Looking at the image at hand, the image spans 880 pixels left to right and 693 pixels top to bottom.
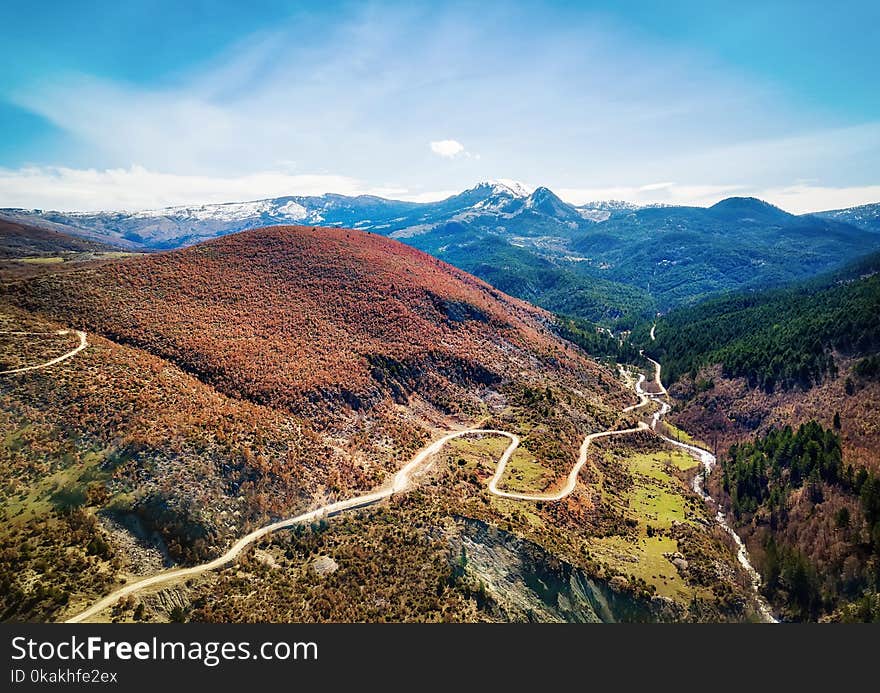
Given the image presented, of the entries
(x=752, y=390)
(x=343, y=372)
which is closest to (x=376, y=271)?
(x=343, y=372)

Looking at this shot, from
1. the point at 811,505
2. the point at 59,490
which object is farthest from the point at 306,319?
the point at 811,505

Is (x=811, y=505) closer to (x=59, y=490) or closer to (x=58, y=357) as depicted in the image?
(x=59, y=490)

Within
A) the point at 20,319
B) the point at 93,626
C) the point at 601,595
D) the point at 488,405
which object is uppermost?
the point at 20,319

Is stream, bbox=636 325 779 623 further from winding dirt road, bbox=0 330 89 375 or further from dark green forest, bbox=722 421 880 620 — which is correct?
winding dirt road, bbox=0 330 89 375

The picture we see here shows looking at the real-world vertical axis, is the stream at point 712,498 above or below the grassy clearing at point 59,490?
below

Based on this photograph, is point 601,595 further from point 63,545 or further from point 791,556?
point 63,545

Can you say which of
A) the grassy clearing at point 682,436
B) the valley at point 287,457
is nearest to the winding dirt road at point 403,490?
the valley at point 287,457

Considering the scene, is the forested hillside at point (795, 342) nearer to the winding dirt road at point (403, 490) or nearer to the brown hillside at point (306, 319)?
the winding dirt road at point (403, 490)

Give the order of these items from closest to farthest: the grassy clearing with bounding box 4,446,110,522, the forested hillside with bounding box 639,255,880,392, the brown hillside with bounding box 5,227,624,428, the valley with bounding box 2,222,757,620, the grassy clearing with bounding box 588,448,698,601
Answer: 1. the grassy clearing with bounding box 4,446,110,522
2. the valley with bounding box 2,222,757,620
3. the grassy clearing with bounding box 588,448,698,601
4. the brown hillside with bounding box 5,227,624,428
5. the forested hillside with bounding box 639,255,880,392

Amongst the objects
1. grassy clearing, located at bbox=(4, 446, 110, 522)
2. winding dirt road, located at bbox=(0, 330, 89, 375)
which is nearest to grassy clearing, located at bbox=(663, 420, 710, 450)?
grassy clearing, located at bbox=(4, 446, 110, 522)

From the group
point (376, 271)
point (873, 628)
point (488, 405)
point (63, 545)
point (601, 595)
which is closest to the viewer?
point (873, 628)

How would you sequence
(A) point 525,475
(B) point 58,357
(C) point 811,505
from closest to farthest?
(B) point 58,357 → (A) point 525,475 → (C) point 811,505
